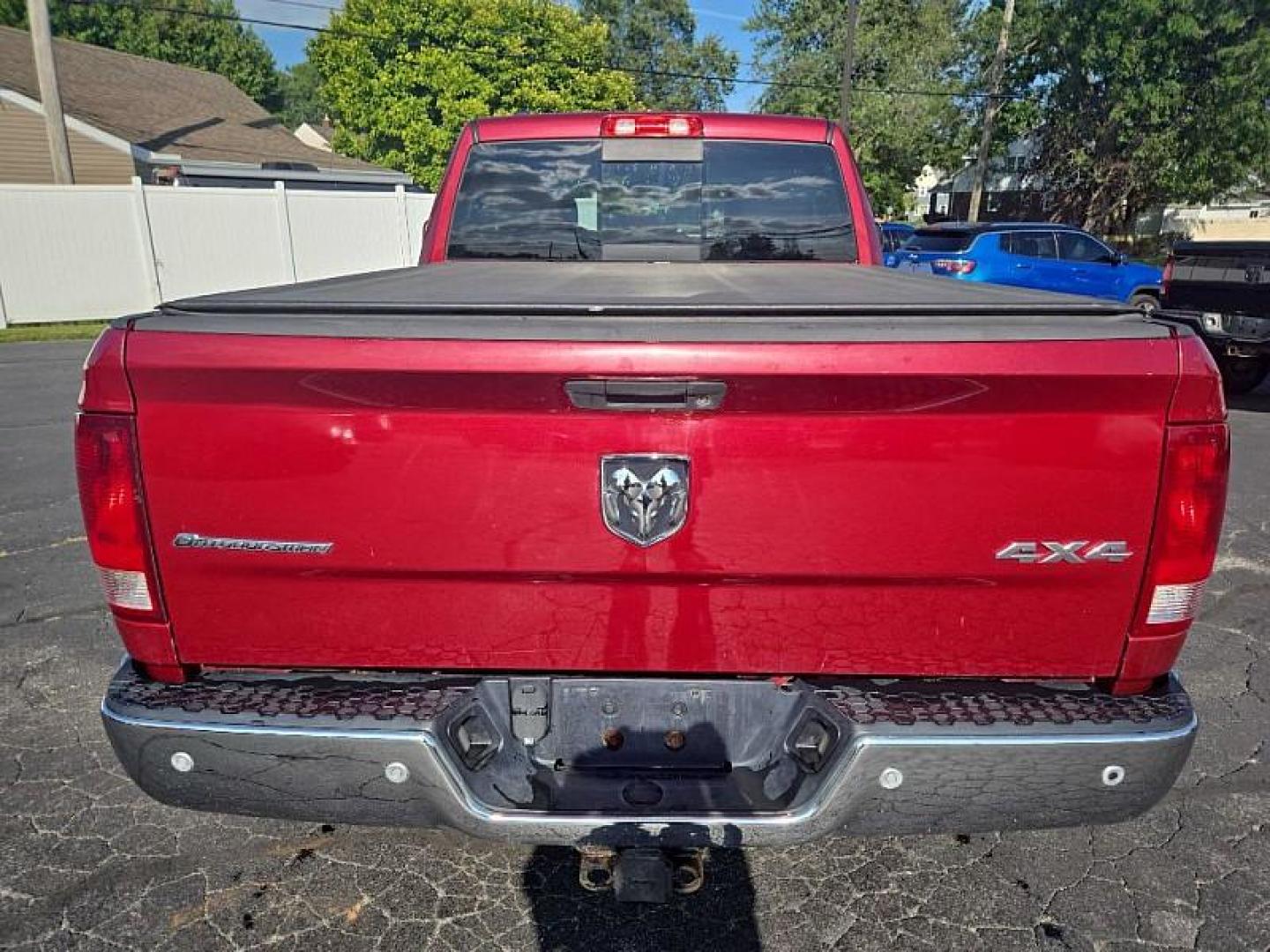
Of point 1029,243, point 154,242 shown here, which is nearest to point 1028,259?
point 1029,243

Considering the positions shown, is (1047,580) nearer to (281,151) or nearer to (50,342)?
(50,342)

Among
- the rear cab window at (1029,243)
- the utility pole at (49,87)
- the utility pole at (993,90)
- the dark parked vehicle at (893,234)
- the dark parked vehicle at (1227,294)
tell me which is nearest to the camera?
the dark parked vehicle at (1227,294)

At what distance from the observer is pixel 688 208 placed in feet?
12.6

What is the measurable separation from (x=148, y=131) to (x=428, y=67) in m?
16.9

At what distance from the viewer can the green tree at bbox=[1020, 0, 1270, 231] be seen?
79.5ft

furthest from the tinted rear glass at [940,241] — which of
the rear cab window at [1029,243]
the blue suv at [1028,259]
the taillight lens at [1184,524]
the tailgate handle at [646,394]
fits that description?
the tailgate handle at [646,394]

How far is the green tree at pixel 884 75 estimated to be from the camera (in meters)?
31.9

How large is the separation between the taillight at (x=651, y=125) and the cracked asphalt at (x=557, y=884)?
9.81 feet

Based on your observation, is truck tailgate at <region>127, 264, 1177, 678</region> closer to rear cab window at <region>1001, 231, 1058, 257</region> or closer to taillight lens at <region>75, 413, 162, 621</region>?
taillight lens at <region>75, 413, 162, 621</region>

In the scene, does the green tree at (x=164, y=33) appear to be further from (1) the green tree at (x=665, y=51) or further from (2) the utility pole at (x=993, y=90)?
(2) the utility pole at (x=993, y=90)

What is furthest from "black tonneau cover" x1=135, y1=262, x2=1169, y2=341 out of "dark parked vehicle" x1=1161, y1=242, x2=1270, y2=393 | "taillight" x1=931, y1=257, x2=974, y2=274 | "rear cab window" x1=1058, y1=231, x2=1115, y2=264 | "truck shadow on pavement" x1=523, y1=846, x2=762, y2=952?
"rear cab window" x1=1058, y1=231, x2=1115, y2=264

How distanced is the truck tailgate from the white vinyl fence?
16.9 metres

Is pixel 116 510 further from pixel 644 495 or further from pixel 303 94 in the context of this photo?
pixel 303 94

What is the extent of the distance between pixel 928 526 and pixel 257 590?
138cm
